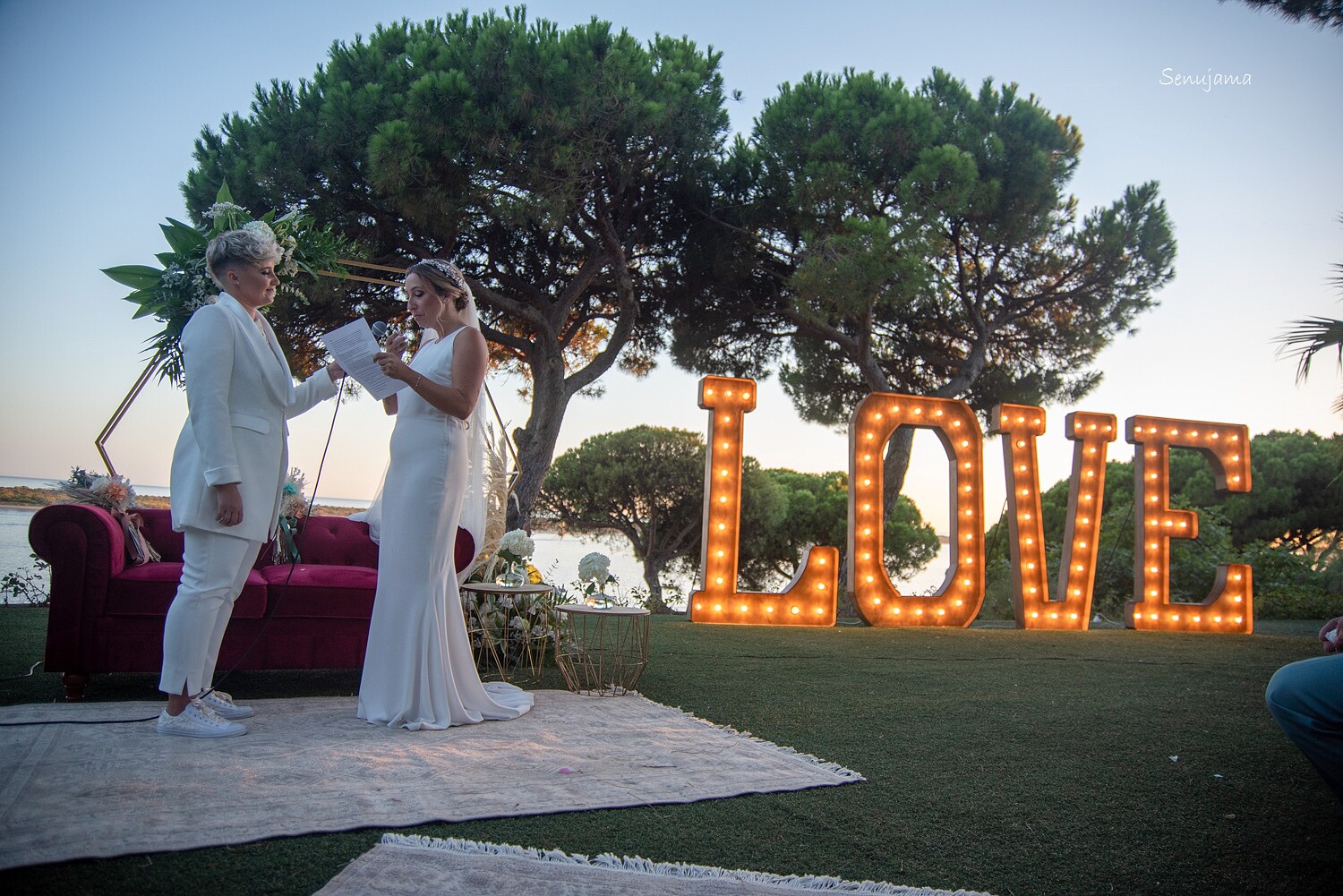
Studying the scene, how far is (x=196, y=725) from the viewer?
2605 millimetres

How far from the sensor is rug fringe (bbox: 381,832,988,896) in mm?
1625

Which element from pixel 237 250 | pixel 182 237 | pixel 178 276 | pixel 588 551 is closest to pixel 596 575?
pixel 237 250

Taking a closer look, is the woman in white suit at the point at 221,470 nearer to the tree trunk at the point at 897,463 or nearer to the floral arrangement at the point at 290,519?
the floral arrangement at the point at 290,519

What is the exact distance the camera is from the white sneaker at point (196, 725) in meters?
2.60

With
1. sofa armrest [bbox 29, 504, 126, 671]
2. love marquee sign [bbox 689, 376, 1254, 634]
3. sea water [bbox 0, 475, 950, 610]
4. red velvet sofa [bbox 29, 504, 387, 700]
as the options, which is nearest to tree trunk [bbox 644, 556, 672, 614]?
sea water [bbox 0, 475, 950, 610]

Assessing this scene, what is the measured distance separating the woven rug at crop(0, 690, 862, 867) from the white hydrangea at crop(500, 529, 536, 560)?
1407mm

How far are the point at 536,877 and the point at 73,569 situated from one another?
2.58 meters

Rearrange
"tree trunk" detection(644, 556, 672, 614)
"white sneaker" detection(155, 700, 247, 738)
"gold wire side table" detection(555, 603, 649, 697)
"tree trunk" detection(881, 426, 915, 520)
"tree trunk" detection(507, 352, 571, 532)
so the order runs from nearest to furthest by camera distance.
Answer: "white sneaker" detection(155, 700, 247, 738)
"gold wire side table" detection(555, 603, 649, 697)
"tree trunk" detection(507, 352, 571, 532)
"tree trunk" detection(881, 426, 915, 520)
"tree trunk" detection(644, 556, 672, 614)

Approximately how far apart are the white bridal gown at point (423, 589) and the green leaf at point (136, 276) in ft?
5.49

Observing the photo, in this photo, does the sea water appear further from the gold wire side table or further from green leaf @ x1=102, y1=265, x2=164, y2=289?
green leaf @ x1=102, y1=265, x2=164, y2=289

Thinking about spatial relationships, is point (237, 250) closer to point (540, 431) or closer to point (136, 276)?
point (136, 276)

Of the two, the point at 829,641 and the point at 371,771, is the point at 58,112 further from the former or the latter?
the point at 829,641

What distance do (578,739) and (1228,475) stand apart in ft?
24.7

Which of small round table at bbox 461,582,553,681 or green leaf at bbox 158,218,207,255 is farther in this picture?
small round table at bbox 461,582,553,681
